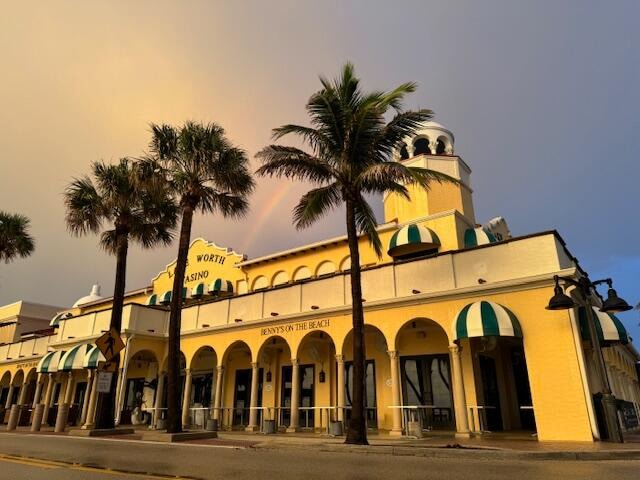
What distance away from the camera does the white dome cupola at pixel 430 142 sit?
26.2m

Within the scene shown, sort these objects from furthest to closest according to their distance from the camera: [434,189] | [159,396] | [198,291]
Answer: [198,291] < [434,189] < [159,396]

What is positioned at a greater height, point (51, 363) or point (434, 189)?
point (434, 189)

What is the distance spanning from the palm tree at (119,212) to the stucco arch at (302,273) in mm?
7777

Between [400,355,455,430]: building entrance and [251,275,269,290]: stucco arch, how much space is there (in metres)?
11.6

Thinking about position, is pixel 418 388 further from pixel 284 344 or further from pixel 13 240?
pixel 13 240

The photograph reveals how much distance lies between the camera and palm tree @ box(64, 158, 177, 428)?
67.6ft

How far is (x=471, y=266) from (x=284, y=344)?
34.4 feet

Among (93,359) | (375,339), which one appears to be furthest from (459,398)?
(93,359)

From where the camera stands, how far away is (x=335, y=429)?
16.2 metres

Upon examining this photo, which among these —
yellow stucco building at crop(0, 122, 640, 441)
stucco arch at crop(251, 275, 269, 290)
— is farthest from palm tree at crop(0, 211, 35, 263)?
stucco arch at crop(251, 275, 269, 290)

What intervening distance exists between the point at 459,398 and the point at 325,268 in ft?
38.9

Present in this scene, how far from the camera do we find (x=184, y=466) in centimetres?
918

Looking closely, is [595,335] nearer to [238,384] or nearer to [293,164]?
[293,164]

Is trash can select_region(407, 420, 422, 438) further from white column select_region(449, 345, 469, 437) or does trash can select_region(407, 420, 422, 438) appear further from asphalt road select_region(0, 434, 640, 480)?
asphalt road select_region(0, 434, 640, 480)
